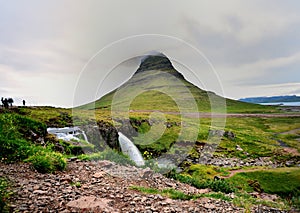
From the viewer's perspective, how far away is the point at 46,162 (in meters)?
12.5

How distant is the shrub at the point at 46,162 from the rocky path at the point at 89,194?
14.6 inches

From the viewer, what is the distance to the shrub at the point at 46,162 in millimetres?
12102

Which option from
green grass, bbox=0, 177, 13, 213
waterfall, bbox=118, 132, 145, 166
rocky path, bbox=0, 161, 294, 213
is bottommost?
waterfall, bbox=118, 132, 145, 166

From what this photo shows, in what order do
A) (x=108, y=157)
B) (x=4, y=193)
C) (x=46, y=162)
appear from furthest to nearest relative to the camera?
(x=108, y=157)
(x=46, y=162)
(x=4, y=193)

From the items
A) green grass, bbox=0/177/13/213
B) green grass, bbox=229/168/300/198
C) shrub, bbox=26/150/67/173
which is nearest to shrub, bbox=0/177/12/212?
green grass, bbox=0/177/13/213

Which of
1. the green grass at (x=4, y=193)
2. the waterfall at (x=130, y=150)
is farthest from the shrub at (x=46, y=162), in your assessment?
the waterfall at (x=130, y=150)

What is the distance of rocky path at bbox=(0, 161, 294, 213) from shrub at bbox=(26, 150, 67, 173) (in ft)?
1.22

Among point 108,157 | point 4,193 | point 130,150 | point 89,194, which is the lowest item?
point 130,150

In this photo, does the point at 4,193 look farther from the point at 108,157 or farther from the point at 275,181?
the point at 275,181

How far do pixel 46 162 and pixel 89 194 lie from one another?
389 cm

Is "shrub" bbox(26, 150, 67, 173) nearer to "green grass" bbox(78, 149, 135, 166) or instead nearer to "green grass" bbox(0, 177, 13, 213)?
"green grass" bbox(0, 177, 13, 213)

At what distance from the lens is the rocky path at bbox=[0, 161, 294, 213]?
8383 mm

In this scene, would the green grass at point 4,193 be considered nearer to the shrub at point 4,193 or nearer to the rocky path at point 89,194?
the shrub at point 4,193

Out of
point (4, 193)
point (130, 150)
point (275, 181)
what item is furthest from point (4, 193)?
point (275, 181)
